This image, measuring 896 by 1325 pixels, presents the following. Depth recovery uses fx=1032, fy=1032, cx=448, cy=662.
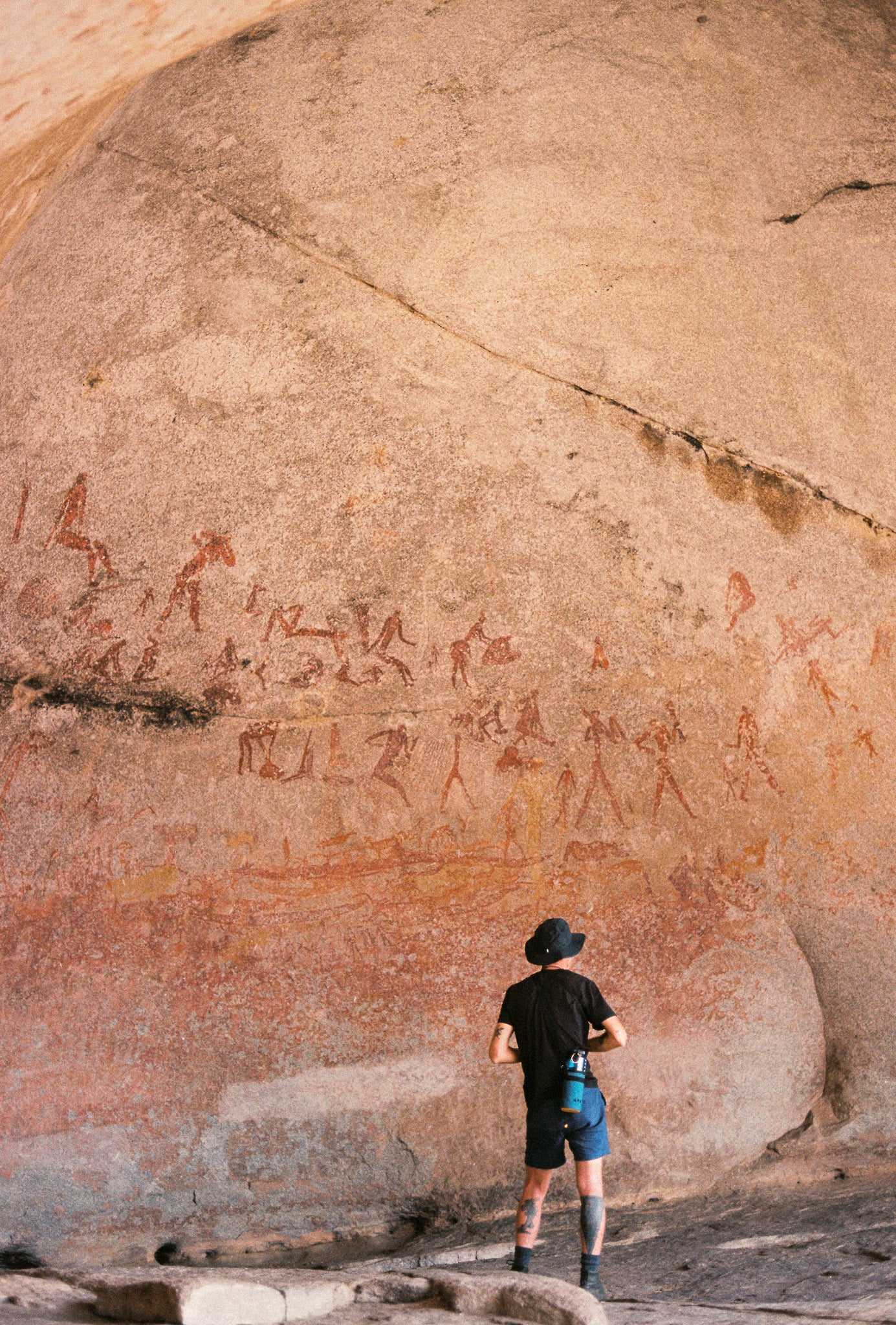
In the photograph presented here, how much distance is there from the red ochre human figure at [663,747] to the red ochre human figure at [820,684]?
777 mm

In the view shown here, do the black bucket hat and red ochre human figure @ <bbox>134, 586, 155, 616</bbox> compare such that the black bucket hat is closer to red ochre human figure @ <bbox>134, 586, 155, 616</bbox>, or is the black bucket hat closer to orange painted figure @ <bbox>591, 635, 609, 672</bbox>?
orange painted figure @ <bbox>591, 635, 609, 672</bbox>

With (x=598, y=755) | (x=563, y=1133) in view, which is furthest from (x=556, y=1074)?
(x=598, y=755)

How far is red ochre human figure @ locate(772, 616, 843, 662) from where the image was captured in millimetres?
5621

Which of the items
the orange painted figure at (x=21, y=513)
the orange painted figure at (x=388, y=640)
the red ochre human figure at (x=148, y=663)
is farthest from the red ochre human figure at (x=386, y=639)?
the orange painted figure at (x=21, y=513)

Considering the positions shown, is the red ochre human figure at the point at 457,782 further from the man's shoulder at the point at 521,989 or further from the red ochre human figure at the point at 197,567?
the man's shoulder at the point at 521,989

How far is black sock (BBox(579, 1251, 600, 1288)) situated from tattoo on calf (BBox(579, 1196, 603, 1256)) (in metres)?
0.02

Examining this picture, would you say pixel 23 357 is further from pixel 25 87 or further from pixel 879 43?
pixel 879 43

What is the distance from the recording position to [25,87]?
4.38m

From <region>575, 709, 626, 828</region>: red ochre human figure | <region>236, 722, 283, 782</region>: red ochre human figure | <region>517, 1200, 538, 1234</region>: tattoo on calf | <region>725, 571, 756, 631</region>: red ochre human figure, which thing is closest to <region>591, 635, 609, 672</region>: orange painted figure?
<region>575, 709, 626, 828</region>: red ochre human figure

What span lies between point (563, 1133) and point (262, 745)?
260 centimetres

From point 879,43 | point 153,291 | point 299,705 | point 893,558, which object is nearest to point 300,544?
point 299,705

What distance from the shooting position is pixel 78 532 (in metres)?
5.59

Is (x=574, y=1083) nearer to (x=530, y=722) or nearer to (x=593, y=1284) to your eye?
(x=593, y=1284)

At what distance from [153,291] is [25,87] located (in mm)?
1512
